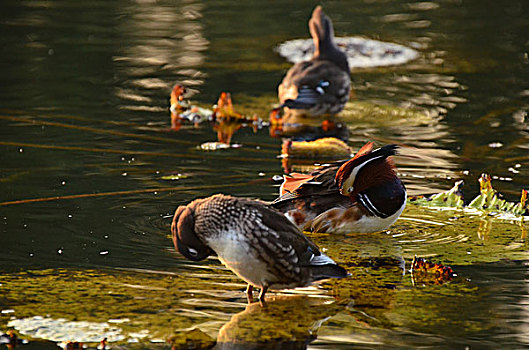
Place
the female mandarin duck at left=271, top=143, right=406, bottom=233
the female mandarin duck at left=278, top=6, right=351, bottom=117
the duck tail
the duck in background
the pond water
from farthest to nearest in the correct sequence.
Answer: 1. the duck tail
2. the female mandarin duck at left=278, top=6, right=351, bottom=117
3. the duck in background
4. the female mandarin duck at left=271, top=143, right=406, bottom=233
5. the pond water

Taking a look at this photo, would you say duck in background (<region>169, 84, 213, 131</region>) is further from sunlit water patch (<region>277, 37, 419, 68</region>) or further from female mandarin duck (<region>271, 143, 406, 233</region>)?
female mandarin duck (<region>271, 143, 406, 233</region>)

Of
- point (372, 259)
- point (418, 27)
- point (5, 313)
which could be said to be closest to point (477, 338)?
point (372, 259)

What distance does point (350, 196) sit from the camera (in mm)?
6684

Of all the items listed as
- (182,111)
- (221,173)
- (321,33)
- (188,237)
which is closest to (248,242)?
(188,237)

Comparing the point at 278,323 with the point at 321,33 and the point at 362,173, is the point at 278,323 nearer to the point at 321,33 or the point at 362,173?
the point at 362,173

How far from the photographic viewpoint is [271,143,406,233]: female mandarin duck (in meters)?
6.56

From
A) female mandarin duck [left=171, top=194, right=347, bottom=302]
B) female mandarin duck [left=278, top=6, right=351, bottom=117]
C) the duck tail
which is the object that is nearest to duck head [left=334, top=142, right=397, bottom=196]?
female mandarin duck [left=171, top=194, right=347, bottom=302]

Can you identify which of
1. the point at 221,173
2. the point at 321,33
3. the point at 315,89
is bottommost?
the point at 221,173

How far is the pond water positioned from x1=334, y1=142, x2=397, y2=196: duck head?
1.34ft

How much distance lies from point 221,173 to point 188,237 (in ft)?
10.3

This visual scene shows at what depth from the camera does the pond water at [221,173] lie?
5.14 meters

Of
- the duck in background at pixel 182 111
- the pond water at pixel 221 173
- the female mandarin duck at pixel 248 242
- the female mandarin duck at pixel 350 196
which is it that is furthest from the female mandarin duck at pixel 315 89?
the female mandarin duck at pixel 248 242

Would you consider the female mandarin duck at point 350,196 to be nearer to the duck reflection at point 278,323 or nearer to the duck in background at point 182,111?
the duck reflection at point 278,323

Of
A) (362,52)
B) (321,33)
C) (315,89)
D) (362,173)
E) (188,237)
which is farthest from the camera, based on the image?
(362,52)
